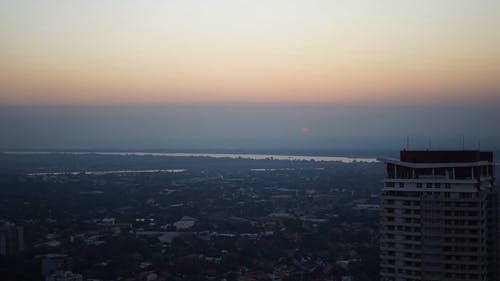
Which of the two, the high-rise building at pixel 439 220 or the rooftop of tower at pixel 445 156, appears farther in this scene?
the rooftop of tower at pixel 445 156

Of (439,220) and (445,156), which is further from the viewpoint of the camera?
(445,156)

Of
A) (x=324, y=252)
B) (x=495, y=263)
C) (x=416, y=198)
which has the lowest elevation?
(x=324, y=252)

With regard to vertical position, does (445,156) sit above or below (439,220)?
above

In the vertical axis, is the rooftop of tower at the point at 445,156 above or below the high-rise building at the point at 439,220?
above

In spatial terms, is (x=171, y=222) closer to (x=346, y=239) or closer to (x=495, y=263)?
(x=346, y=239)

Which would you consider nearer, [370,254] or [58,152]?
[370,254]

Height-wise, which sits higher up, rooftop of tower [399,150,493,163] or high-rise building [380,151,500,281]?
rooftop of tower [399,150,493,163]

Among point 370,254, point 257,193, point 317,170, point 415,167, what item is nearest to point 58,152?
point 317,170

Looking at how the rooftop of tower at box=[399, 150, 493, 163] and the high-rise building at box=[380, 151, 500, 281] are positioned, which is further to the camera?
the rooftop of tower at box=[399, 150, 493, 163]
